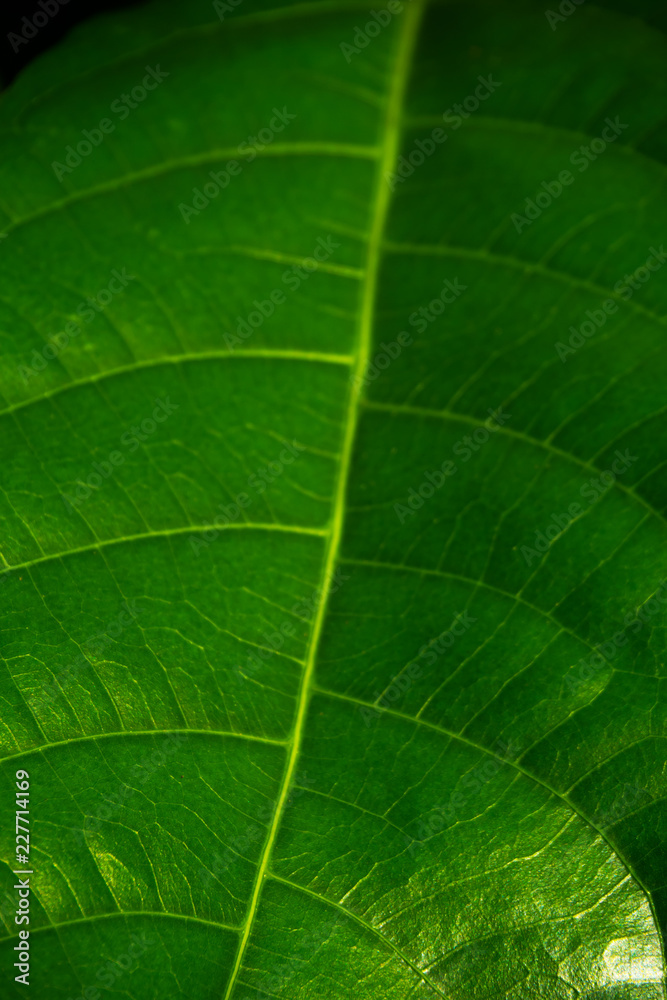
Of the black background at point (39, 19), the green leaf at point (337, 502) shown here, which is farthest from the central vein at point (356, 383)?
the black background at point (39, 19)

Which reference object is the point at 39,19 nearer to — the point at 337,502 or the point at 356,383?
the point at 356,383

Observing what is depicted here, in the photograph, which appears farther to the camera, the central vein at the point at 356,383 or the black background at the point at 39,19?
the black background at the point at 39,19

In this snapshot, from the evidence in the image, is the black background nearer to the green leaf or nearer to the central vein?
the green leaf

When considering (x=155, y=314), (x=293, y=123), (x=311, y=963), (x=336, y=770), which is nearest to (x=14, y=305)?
(x=155, y=314)

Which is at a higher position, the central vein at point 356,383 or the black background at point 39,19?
the black background at point 39,19

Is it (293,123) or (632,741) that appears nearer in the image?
(632,741)

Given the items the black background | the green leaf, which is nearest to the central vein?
the green leaf

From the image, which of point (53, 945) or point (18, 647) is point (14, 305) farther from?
point (53, 945)

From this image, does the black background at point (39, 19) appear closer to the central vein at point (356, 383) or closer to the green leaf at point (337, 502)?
the green leaf at point (337, 502)
